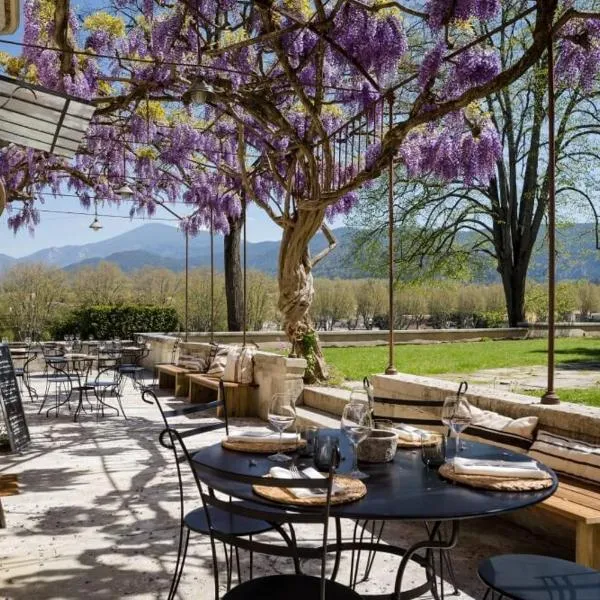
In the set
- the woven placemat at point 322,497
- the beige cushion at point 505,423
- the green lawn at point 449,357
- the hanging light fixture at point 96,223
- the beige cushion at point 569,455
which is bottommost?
the green lawn at point 449,357

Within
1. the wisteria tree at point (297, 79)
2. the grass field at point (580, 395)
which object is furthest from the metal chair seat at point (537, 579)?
the grass field at point (580, 395)

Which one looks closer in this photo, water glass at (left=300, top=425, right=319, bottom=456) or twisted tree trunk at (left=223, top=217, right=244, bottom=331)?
water glass at (left=300, top=425, right=319, bottom=456)

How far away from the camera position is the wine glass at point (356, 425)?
2.40m

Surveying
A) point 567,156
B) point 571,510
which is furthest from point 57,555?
point 567,156

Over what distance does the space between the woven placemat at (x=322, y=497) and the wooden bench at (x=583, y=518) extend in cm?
120

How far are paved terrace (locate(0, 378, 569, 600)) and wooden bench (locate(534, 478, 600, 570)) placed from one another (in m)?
0.50

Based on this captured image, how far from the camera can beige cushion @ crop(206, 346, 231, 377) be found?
9.26m

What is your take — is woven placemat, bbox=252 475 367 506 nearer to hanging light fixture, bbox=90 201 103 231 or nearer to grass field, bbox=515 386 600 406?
grass field, bbox=515 386 600 406

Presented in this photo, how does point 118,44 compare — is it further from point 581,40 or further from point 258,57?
point 581,40

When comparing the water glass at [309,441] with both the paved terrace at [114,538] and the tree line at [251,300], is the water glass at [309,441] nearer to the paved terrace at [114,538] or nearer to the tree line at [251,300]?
the paved terrace at [114,538]

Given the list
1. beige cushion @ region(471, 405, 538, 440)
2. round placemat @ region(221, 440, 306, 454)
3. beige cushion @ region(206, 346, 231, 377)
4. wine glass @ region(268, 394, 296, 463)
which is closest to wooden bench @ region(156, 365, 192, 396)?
beige cushion @ region(206, 346, 231, 377)

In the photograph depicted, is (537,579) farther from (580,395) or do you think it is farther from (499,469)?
(580,395)

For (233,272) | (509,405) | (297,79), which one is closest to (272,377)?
(297,79)

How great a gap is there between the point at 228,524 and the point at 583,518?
145cm
